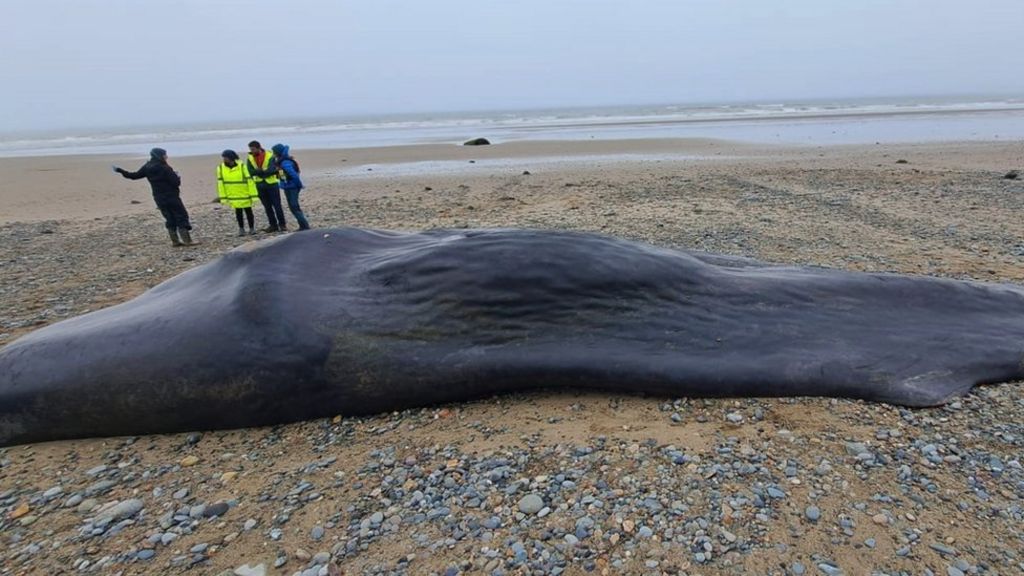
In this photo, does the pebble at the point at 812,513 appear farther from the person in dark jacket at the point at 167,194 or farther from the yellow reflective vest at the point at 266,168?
the yellow reflective vest at the point at 266,168

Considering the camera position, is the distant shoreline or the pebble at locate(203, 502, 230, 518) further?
the distant shoreline

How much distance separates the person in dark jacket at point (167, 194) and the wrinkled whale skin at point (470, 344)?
286 inches

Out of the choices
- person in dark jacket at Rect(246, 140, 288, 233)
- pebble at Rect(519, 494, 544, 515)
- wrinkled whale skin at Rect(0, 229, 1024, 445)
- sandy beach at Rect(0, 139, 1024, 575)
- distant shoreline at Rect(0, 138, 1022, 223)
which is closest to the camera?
sandy beach at Rect(0, 139, 1024, 575)

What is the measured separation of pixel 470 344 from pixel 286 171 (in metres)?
9.31

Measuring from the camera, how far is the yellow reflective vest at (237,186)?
11.6 m

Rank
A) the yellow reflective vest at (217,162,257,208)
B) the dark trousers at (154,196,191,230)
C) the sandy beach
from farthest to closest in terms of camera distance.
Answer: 1. the yellow reflective vest at (217,162,257,208)
2. the dark trousers at (154,196,191,230)
3. the sandy beach

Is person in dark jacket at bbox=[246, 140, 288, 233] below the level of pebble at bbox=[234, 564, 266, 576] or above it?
above

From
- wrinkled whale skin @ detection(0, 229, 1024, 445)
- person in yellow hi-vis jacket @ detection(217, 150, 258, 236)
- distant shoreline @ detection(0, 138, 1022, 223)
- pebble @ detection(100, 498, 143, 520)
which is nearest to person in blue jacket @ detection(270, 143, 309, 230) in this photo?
person in yellow hi-vis jacket @ detection(217, 150, 258, 236)

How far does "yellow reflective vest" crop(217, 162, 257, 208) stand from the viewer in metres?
11.6

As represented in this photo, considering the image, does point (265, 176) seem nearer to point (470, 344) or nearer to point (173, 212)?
point (173, 212)

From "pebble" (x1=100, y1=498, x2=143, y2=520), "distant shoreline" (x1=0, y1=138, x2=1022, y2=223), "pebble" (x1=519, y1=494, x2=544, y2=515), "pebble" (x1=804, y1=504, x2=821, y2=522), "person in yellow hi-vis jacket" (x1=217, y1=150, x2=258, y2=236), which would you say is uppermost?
"person in yellow hi-vis jacket" (x1=217, y1=150, x2=258, y2=236)

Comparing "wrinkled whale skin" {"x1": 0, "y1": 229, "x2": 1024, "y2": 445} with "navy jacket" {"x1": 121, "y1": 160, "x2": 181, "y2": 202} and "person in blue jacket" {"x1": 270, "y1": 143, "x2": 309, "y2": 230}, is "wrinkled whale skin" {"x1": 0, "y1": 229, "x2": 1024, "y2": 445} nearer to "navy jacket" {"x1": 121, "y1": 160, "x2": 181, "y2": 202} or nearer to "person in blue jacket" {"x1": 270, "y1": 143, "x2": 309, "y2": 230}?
"navy jacket" {"x1": 121, "y1": 160, "x2": 181, "y2": 202}

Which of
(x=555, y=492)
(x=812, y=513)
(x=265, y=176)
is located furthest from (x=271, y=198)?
(x=812, y=513)

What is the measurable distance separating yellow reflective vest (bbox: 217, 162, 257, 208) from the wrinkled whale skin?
832 centimetres
